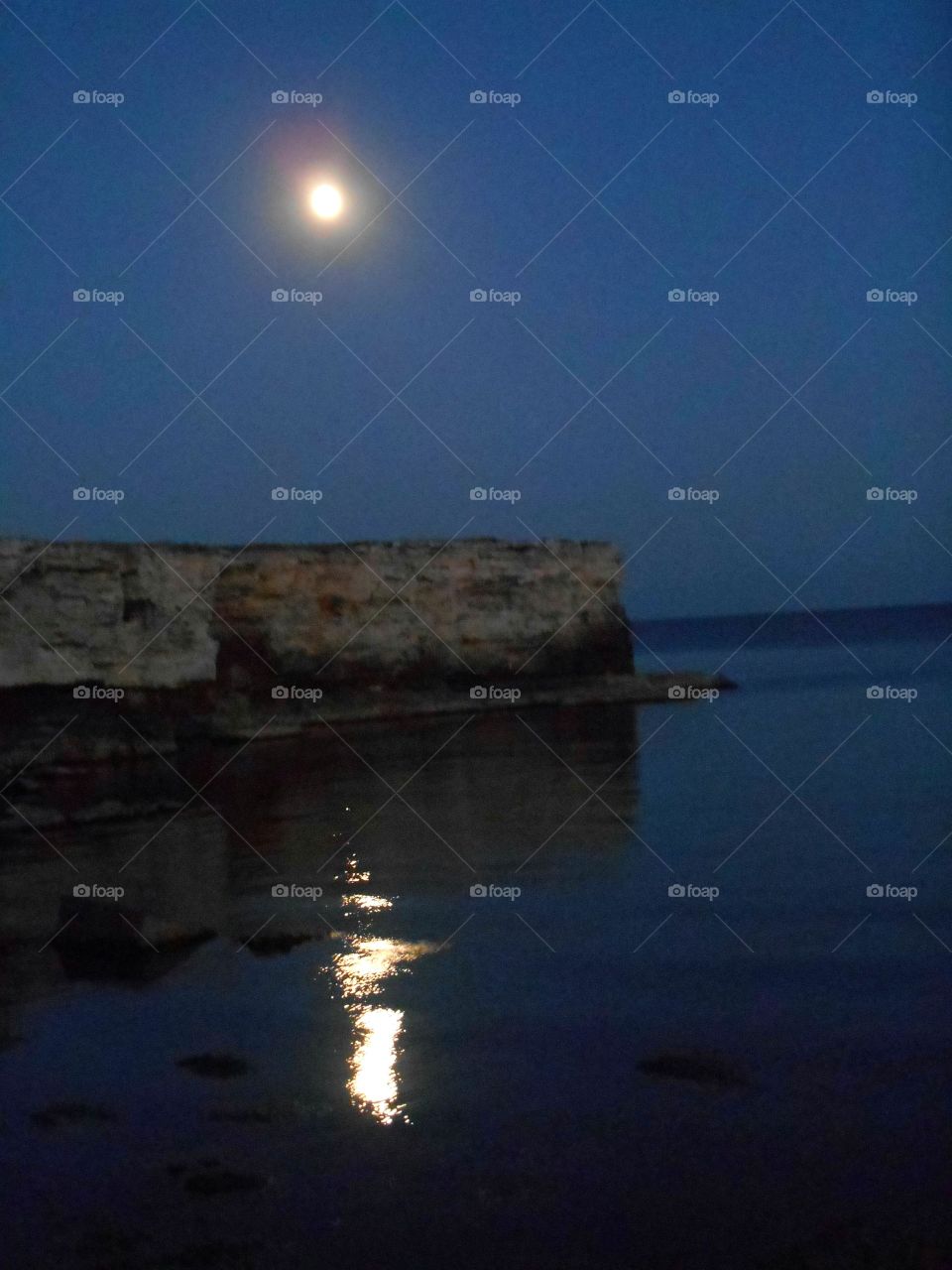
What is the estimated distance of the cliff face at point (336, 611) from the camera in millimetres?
20172

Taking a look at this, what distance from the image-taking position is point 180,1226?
461 cm

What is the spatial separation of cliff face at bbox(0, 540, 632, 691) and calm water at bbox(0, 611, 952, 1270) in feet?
25.3

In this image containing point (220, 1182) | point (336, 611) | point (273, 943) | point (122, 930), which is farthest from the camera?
point (336, 611)

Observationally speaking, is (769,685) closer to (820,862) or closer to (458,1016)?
(820,862)

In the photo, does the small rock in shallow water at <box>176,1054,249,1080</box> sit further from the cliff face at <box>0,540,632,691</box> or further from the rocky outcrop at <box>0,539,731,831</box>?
the cliff face at <box>0,540,632,691</box>

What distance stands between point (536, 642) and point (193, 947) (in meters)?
22.9

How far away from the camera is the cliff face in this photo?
2017 cm

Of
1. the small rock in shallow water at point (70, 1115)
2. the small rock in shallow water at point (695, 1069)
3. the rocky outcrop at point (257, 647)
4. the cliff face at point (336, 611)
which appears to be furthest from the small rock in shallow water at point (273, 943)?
the cliff face at point (336, 611)

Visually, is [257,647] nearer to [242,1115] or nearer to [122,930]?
[122,930]

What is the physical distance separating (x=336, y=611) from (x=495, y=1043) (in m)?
22.5

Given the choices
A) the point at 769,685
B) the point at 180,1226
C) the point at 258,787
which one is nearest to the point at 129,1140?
the point at 180,1226

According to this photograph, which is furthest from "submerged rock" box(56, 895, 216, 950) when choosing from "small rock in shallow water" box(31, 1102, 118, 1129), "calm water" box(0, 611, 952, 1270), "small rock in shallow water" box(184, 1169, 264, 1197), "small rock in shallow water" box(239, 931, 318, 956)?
"small rock in shallow water" box(184, 1169, 264, 1197)

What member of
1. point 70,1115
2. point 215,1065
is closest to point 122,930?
point 215,1065

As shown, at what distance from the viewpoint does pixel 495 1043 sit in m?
6.45
